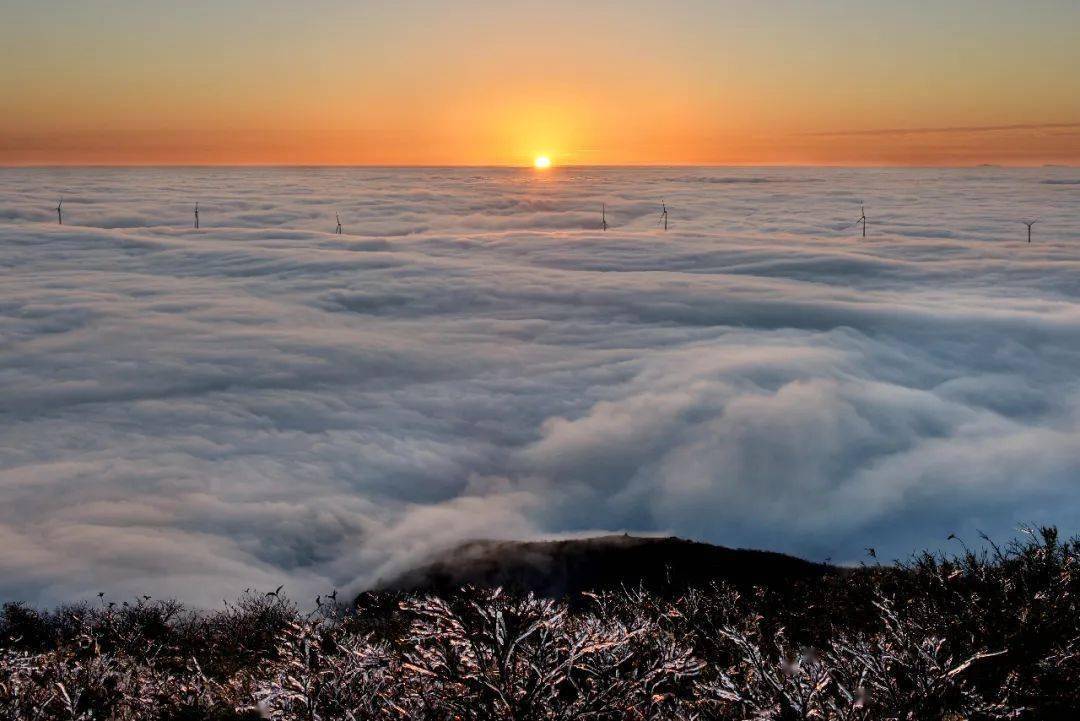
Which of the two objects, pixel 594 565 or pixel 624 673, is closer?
pixel 624 673

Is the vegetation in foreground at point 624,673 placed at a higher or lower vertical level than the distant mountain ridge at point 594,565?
higher

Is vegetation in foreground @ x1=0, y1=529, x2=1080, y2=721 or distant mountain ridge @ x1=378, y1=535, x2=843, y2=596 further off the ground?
vegetation in foreground @ x1=0, y1=529, x2=1080, y2=721

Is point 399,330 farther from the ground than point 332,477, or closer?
farther from the ground

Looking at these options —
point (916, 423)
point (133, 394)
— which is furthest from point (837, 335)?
point (133, 394)

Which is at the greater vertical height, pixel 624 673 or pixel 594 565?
pixel 624 673

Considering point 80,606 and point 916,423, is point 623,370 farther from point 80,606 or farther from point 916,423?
point 80,606

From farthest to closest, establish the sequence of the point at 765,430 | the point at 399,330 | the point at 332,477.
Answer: the point at 399,330 < the point at 765,430 < the point at 332,477

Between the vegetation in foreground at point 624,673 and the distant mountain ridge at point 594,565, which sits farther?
the distant mountain ridge at point 594,565

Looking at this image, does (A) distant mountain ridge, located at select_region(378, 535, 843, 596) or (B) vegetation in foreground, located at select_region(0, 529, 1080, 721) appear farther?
(A) distant mountain ridge, located at select_region(378, 535, 843, 596)
